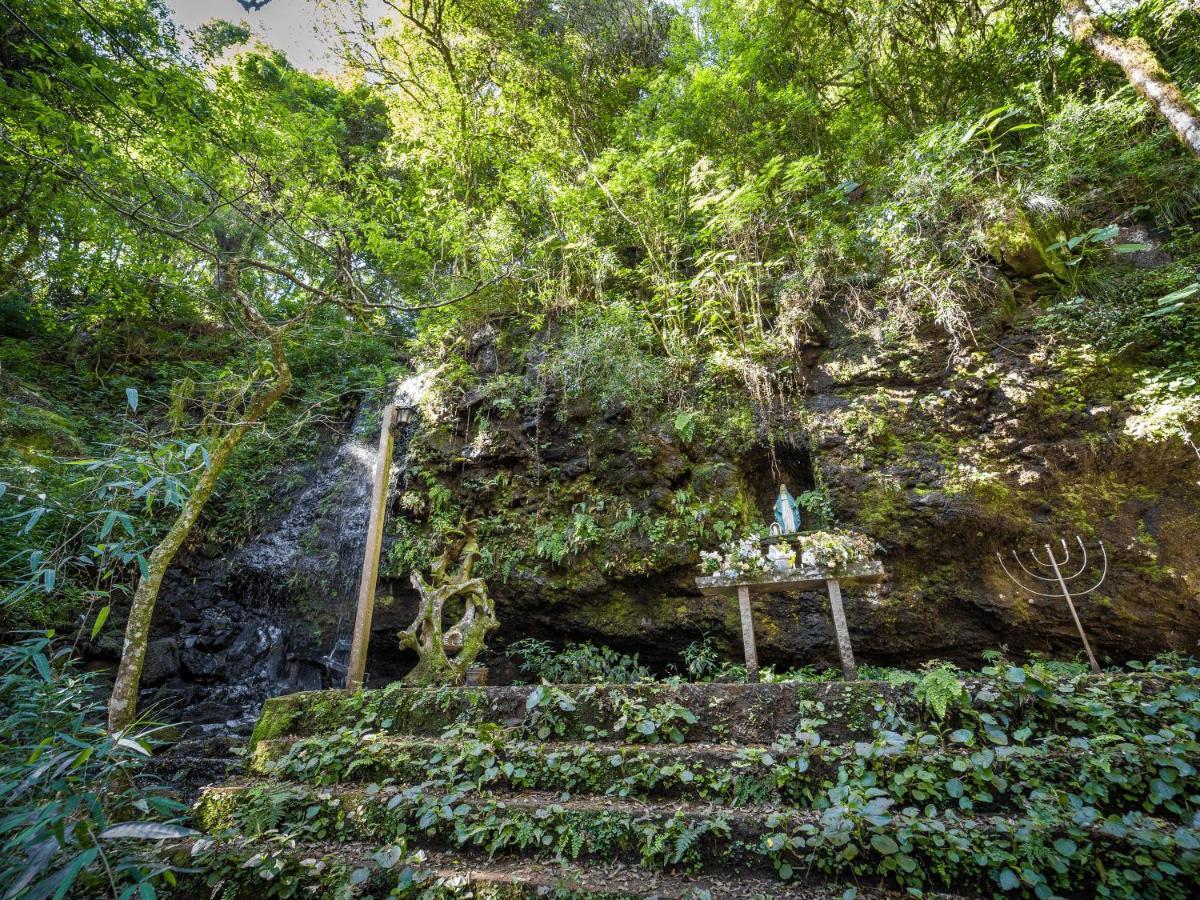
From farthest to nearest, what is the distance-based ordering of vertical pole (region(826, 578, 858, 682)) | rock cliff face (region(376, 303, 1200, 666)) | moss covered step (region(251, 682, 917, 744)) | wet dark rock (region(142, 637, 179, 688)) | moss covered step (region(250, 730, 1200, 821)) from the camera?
wet dark rock (region(142, 637, 179, 688)) < rock cliff face (region(376, 303, 1200, 666)) < vertical pole (region(826, 578, 858, 682)) < moss covered step (region(251, 682, 917, 744)) < moss covered step (region(250, 730, 1200, 821))

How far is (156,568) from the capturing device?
198 inches

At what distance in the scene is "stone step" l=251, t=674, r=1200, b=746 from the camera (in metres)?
2.87

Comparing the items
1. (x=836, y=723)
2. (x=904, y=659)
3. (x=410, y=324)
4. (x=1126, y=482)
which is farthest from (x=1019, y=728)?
(x=410, y=324)

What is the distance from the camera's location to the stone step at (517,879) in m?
2.42

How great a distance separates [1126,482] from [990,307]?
2386 millimetres

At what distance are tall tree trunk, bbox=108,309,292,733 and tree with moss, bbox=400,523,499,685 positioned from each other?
2.26 meters

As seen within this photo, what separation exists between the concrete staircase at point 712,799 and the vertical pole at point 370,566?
3.32ft

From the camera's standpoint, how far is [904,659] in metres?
5.59

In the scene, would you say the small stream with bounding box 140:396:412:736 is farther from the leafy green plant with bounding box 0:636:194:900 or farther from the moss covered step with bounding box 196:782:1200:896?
the leafy green plant with bounding box 0:636:194:900

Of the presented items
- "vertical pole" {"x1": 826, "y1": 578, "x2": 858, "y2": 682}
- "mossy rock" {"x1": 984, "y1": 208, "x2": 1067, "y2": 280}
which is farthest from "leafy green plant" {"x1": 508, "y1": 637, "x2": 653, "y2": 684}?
"mossy rock" {"x1": 984, "y1": 208, "x2": 1067, "y2": 280}

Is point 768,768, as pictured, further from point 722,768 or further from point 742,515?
point 742,515

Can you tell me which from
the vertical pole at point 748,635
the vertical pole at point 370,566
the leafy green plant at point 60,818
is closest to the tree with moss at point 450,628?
the vertical pole at point 370,566

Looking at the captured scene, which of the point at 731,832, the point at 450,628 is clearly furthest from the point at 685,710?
the point at 450,628

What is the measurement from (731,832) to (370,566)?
4.16 m
